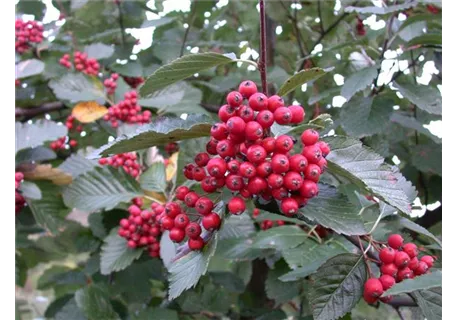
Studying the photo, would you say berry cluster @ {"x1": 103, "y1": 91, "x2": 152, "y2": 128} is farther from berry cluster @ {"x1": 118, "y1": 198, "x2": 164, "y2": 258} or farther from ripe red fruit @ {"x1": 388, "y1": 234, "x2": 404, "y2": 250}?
ripe red fruit @ {"x1": 388, "y1": 234, "x2": 404, "y2": 250}

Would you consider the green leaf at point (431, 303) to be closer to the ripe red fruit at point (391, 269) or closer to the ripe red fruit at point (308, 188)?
the ripe red fruit at point (391, 269)

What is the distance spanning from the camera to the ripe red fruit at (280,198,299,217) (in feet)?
3.03

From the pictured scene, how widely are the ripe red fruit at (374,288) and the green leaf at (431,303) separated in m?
0.10

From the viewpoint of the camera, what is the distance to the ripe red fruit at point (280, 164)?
2.93ft

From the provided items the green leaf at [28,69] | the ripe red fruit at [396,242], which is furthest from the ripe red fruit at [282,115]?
the green leaf at [28,69]

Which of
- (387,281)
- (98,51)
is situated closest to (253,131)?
(387,281)

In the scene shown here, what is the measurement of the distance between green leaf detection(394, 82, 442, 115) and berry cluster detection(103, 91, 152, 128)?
1108mm

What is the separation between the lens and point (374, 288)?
1088 millimetres

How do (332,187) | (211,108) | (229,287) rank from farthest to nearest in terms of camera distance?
(211,108)
(229,287)
(332,187)

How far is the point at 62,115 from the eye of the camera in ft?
9.56

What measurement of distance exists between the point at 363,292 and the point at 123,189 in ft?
3.07

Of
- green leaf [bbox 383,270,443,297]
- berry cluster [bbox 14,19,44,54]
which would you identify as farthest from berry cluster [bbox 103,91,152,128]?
green leaf [bbox 383,270,443,297]

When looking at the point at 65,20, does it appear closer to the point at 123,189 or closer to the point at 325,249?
the point at 123,189
